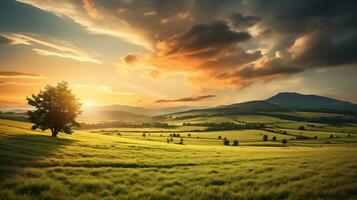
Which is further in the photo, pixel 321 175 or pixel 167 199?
pixel 321 175

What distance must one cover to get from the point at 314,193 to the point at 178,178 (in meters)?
10.6

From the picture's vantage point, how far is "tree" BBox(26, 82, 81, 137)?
55.5 meters

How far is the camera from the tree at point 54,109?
5554 cm

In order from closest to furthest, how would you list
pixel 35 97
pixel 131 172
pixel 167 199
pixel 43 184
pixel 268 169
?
pixel 167 199, pixel 43 184, pixel 131 172, pixel 268 169, pixel 35 97

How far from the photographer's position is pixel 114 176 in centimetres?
2286

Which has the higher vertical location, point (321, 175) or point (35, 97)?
point (35, 97)

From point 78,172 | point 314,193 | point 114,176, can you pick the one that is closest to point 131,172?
point 114,176

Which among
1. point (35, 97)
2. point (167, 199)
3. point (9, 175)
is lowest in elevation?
point (167, 199)

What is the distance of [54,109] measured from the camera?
185ft

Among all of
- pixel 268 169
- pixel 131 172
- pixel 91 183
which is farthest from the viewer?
pixel 268 169

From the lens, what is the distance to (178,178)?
22766mm

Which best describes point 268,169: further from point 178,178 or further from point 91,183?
point 91,183

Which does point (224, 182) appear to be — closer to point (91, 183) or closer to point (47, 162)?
point (91, 183)

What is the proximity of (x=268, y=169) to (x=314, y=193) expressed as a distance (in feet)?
29.4
